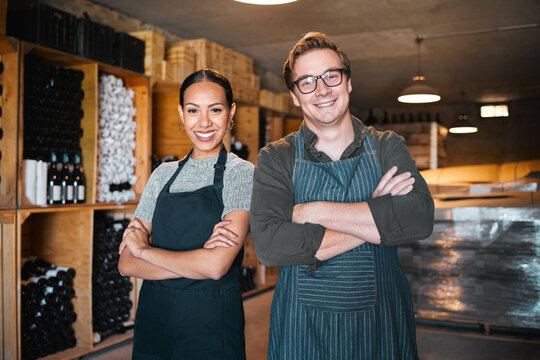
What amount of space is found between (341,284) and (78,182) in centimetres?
289

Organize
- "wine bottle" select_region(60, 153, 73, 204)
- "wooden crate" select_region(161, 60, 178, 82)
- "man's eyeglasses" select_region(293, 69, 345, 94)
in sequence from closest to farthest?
"man's eyeglasses" select_region(293, 69, 345, 94), "wine bottle" select_region(60, 153, 73, 204), "wooden crate" select_region(161, 60, 178, 82)

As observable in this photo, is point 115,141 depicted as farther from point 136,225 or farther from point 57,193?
point 136,225

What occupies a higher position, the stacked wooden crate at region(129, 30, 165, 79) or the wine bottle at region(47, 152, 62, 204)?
the stacked wooden crate at region(129, 30, 165, 79)

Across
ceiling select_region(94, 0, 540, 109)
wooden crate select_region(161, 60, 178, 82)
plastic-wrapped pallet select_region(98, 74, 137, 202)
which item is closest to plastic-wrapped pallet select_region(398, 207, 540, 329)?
ceiling select_region(94, 0, 540, 109)

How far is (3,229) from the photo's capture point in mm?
3150

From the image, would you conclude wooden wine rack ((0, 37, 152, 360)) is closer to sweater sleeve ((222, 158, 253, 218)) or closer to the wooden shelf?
the wooden shelf

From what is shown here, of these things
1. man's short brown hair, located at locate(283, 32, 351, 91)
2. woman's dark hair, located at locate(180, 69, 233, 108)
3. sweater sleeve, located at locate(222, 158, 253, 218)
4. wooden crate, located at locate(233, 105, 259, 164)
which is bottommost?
sweater sleeve, located at locate(222, 158, 253, 218)

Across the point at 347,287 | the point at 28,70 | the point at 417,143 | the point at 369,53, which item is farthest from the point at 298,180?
the point at 417,143

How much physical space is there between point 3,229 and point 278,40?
404cm

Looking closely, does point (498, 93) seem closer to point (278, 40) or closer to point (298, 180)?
point (278, 40)

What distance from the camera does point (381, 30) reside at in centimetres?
564

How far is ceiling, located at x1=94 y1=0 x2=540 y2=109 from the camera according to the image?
15.7ft

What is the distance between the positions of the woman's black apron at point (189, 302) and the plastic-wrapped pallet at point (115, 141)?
2.50 meters

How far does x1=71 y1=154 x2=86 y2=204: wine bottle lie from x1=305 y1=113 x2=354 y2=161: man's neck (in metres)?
2.64
